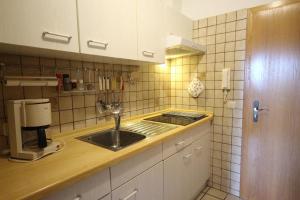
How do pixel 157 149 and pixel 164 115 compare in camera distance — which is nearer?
pixel 157 149

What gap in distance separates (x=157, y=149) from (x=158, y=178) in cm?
20

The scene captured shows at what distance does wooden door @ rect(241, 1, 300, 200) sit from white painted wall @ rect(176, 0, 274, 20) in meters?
0.15

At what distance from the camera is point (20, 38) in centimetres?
73

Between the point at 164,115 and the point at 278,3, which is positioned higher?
the point at 278,3

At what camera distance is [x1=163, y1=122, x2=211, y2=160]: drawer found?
125cm

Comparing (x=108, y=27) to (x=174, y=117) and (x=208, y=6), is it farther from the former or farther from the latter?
(x=208, y=6)

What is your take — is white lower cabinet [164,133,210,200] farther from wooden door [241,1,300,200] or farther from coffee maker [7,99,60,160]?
coffee maker [7,99,60,160]

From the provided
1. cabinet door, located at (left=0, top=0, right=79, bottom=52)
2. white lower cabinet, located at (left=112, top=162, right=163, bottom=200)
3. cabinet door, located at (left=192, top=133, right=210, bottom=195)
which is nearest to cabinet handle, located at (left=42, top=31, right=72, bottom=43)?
cabinet door, located at (left=0, top=0, right=79, bottom=52)

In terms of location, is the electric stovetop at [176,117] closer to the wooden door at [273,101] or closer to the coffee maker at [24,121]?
the wooden door at [273,101]

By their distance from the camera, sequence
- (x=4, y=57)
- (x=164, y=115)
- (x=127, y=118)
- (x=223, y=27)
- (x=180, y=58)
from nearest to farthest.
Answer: (x=4, y=57), (x=127, y=118), (x=223, y=27), (x=164, y=115), (x=180, y=58)

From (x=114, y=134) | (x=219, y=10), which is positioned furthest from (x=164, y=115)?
(x=219, y=10)

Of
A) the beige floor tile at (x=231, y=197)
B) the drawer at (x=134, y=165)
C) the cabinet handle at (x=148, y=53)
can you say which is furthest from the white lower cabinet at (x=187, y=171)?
the cabinet handle at (x=148, y=53)

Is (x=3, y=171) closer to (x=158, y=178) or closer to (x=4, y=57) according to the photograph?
(x=4, y=57)

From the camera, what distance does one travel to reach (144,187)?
3.47ft
